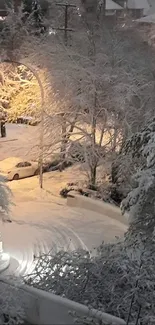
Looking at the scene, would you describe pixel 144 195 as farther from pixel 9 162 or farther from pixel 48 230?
pixel 9 162

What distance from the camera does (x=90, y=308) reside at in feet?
25.7

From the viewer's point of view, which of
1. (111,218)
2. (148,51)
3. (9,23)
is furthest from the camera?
(9,23)

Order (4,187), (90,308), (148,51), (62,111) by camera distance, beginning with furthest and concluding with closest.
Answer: (148,51) < (62,111) < (4,187) < (90,308)

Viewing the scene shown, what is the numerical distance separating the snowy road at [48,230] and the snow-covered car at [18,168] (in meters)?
2.34

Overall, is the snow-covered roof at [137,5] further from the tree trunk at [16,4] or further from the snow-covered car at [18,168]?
the snow-covered car at [18,168]

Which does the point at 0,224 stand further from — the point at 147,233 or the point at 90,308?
the point at 90,308

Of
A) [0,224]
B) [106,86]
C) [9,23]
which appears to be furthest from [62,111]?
[9,23]

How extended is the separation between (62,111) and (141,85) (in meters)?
2.94

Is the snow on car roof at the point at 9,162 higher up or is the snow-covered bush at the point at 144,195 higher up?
the snow-covered bush at the point at 144,195

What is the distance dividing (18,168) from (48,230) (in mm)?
5011

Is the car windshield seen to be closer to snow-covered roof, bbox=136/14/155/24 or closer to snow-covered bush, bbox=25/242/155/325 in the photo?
snow-covered bush, bbox=25/242/155/325

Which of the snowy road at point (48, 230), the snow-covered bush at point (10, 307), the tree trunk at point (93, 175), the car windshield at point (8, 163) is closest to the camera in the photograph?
the snow-covered bush at point (10, 307)

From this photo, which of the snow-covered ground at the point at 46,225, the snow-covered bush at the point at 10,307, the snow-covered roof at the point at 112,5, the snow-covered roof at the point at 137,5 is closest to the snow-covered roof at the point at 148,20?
the snow-covered roof at the point at 112,5

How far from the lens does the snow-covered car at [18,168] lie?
66.5ft
